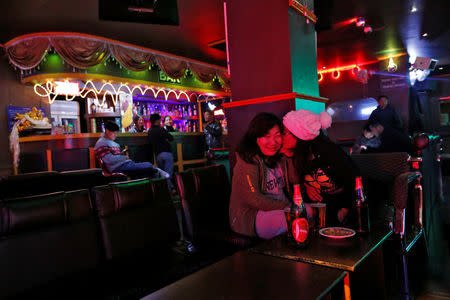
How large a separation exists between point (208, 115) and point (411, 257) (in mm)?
5067

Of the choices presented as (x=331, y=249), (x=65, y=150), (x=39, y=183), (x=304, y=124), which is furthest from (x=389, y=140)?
(x=65, y=150)

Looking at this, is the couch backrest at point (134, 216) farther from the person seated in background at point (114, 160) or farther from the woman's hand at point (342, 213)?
the person seated in background at point (114, 160)

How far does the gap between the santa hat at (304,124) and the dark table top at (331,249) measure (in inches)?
34.9

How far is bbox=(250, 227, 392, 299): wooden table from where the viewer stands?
1167 mm

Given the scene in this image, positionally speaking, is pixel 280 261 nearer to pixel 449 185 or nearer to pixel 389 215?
pixel 389 215

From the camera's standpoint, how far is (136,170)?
445cm

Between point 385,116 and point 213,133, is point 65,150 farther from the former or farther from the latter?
point 385,116

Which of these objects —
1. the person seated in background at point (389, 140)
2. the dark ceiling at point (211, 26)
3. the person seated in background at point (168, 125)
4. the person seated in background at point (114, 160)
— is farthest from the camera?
the person seated in background at point (168, 125)

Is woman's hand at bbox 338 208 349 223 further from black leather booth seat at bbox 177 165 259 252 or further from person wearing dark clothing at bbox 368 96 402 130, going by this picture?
person wearing dark clothing at bbox 368 96 402 130

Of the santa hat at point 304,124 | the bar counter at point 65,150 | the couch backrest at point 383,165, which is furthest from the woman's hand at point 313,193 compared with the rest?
the bar counter at point 65,150

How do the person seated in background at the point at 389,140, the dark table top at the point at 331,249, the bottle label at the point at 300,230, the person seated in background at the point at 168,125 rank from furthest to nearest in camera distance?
the person seated in background at the point at 168,125 < the person seated in background at the point at 389,140 < the bottle label at the point at 300,230 < the dark table top at the point at 331,249

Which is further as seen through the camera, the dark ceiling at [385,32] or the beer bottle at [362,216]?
the dark ceiling at [385,32]

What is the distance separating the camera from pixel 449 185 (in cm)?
617

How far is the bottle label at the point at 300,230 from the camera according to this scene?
132cm
